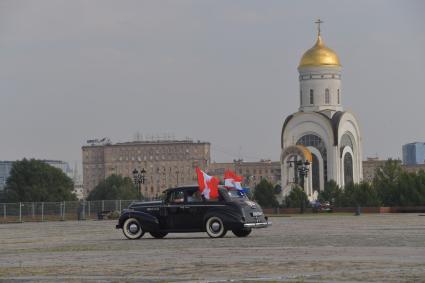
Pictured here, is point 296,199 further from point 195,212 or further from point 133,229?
point 195,212

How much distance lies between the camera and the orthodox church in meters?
105

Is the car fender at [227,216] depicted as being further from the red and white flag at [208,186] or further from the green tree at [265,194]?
the green tree at [265,194]

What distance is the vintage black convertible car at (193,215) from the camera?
2666 centimetres

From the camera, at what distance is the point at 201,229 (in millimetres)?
27016

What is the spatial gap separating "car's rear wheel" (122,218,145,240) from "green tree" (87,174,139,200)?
97.6 metres

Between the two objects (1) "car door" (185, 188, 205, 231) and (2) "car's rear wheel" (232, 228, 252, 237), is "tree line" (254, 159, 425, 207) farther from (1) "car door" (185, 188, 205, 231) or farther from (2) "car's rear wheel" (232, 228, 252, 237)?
(1) "car door" (185, 188, 205, 231)

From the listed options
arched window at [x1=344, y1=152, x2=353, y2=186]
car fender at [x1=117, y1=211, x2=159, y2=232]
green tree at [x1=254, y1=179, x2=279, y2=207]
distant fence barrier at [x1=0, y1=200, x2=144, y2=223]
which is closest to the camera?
car fender at [x1=117, y1=211, x2=159, y2=232]

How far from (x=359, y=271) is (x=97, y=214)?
5634 cm

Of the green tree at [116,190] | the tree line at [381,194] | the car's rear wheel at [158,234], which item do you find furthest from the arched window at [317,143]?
the car's rear wheel at [158,234]

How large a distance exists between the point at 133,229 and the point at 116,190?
108578mm

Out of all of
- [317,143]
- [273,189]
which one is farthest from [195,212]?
[317,143]

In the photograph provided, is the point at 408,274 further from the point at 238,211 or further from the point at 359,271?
the point at 238,211

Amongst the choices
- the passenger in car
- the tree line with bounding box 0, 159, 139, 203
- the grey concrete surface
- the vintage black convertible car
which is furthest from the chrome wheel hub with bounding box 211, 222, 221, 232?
the tree line with bounding box 0, 159, 139, 203

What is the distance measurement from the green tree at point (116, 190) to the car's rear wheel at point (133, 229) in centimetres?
9764
